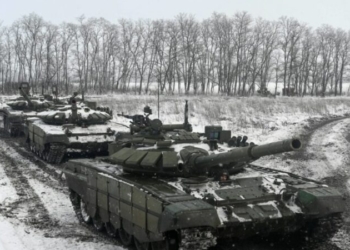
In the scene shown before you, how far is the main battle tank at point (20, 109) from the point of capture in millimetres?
23219

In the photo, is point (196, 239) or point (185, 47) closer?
point (196, 239)

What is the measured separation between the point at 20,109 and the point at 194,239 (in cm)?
1942

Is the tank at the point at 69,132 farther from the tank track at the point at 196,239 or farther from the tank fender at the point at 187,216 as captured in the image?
the tank track at the point at 196,239

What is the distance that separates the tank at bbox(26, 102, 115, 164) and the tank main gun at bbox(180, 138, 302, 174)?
26.2 feet

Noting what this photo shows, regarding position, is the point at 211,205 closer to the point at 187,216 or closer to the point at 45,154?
the point at 187,216

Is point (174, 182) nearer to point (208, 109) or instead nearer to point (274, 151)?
point (274, 151)

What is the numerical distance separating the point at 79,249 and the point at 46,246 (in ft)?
1.91

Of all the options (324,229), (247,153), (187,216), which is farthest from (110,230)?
(324,229)

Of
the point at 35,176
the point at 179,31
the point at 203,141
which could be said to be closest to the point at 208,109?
the point at 35,176

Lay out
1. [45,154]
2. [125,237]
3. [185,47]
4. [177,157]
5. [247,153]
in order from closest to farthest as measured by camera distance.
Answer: [247,153] → [177,157] → [125,237] → [45,154] → [185,47]

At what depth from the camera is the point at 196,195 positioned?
787cm

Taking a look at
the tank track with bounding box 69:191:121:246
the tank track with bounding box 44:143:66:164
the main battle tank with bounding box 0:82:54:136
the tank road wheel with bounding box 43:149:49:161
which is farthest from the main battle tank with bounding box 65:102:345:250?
the main battle tank with bounding box 0:82:54:136

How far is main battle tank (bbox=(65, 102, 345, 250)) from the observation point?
7.08 m

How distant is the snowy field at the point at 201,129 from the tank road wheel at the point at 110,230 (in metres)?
0.32
